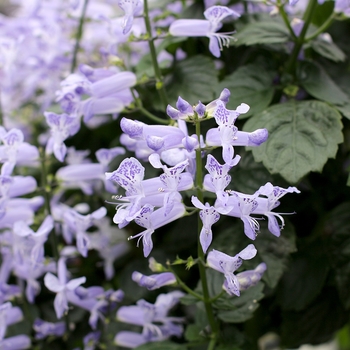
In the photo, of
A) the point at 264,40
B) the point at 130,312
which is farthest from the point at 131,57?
the point at 130,312

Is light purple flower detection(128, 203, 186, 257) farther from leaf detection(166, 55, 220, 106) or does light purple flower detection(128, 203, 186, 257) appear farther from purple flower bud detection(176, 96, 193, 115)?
leaf detection(166, 55, 220, 106)

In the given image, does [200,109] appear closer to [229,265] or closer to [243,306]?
[229,265]

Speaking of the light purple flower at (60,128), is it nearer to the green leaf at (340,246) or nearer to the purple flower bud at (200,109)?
the purple flower bud at (200,109)

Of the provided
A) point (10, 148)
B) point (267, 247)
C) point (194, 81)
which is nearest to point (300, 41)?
point (194, 81)

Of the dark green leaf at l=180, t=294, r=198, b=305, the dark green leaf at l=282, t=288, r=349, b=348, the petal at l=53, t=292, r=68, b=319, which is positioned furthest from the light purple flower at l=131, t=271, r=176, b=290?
the dark green leaf at l=282, t=288, r=349, b=348

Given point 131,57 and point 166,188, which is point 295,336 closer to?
point 166,188

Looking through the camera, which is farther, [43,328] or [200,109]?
[43,328]
